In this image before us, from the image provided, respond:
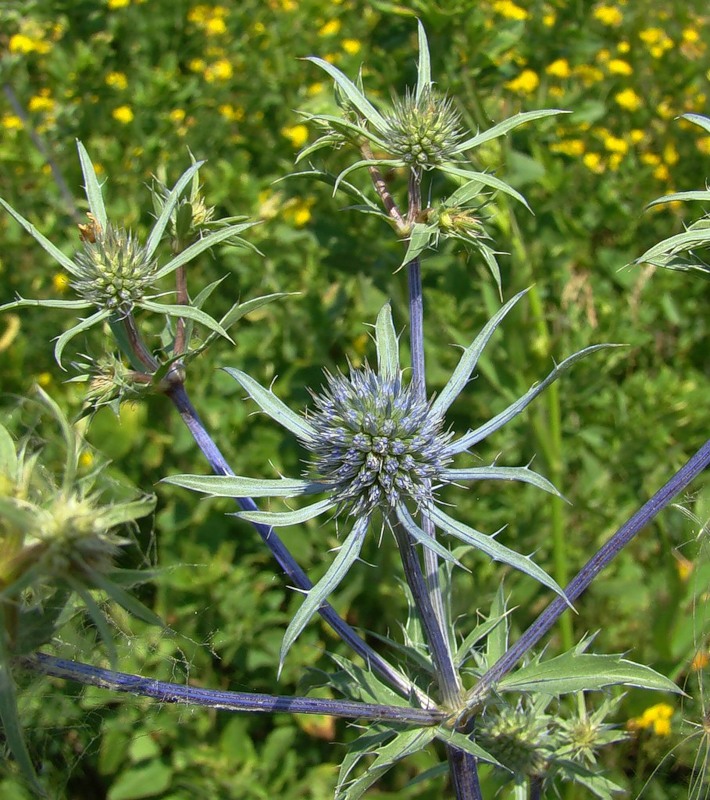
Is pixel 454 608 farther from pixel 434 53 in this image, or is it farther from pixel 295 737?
pixel 434 53

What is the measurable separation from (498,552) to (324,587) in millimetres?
262

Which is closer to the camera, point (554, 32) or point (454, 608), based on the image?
point (454, 608)

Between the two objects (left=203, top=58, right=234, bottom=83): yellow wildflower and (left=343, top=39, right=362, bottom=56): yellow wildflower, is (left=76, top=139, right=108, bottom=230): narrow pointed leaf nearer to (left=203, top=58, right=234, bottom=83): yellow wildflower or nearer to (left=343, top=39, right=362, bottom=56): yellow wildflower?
(left=343, top=39, right=362, bottom=56): yellow wildflower

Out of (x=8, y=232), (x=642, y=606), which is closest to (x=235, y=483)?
(x=642, y=606)

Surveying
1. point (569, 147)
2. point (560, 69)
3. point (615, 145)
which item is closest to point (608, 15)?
point (615, 145)

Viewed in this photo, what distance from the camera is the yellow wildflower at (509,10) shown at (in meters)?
3.45

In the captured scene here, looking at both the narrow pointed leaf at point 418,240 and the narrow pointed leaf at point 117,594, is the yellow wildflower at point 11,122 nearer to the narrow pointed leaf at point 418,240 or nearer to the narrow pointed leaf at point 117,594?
the narrow pointed leaf at point 418,240

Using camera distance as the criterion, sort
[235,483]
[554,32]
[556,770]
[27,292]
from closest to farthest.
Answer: [235,483], [556,770], [554,32], [27,292]

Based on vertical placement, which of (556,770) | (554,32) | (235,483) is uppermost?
(554,32)

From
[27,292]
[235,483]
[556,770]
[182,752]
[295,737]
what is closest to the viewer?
[235,483]

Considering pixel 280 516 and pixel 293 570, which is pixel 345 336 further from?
pixel 280 516

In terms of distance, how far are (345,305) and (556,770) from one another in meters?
1.96

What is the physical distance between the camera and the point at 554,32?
3.38 meters

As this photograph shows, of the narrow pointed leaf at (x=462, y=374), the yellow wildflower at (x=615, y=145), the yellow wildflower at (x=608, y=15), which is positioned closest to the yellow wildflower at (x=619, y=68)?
the yellow wildflower at (x=608, y=15)
